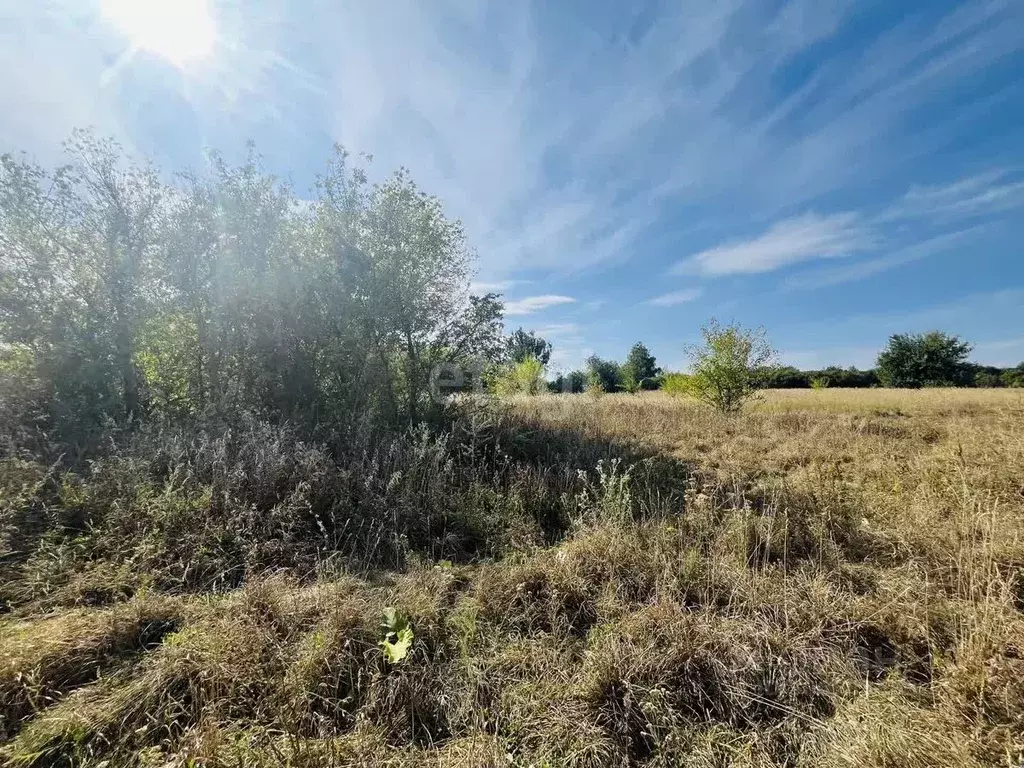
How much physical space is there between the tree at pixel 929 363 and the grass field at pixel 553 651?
55480mm

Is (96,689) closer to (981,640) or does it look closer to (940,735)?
(940,735)

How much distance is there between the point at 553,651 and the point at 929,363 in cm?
6089

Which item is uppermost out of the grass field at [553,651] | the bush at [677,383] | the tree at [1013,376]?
the tree at [1013,376]

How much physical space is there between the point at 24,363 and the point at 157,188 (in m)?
3.14

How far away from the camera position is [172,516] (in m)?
3.13

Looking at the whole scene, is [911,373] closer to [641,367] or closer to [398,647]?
[641,367]

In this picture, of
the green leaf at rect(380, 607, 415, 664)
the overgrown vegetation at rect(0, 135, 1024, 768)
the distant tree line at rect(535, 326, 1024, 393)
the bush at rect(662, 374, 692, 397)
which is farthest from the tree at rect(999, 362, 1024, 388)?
the green leaf at rect(380, 607, 415, 664)

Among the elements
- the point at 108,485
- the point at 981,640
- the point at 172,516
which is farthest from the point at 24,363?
the point at 981,640

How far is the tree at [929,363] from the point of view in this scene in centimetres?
4231

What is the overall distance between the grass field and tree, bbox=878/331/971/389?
2184 inches

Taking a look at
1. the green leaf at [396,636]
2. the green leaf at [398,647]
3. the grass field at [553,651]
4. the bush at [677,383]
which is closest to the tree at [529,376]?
the bush at [677,383]

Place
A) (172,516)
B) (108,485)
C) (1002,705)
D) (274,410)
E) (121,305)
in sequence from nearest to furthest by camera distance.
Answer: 1. (1002,705)
2. (172,516)
3. (108,485)
4. (121,305)
5. (274,410)

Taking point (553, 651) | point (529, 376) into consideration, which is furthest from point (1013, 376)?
point (553, 651)

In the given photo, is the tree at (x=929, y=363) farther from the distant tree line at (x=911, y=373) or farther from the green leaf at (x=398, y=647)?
the green leaf at (x=398, y=647)
